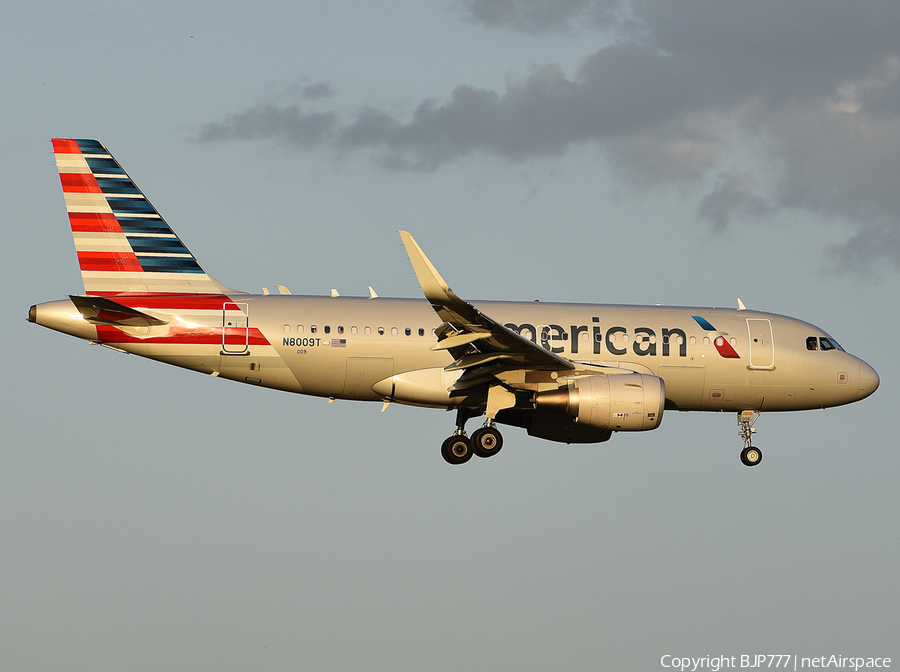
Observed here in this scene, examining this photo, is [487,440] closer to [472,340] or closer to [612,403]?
[612,403]

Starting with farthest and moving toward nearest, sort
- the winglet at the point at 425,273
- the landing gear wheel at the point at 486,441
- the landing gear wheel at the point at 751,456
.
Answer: the landing gear wheel at the point at 751,456
the landing gear wheel at the point at 486,441
the winglet at the point at 425,273

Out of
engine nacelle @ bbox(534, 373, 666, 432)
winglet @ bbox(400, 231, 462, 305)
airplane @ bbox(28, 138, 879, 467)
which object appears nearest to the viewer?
winglet @ bbox(400, 231, 462, 305)

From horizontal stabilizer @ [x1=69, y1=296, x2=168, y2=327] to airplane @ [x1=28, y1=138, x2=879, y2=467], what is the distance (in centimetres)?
4

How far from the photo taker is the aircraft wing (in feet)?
87.7

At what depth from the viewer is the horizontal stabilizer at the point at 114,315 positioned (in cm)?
A: 2998

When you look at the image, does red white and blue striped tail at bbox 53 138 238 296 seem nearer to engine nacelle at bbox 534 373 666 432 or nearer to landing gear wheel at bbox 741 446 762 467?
engine nacelle at bbox 534 373 666 432

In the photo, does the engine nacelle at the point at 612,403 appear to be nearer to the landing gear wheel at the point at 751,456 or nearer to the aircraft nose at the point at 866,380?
the landing gear wheel at the point at 751,456

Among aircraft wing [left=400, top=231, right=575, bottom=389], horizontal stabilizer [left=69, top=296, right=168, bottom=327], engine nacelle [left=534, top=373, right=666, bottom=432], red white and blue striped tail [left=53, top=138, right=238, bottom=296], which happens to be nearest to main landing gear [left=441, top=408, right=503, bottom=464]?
aircraft wing [left=400, top=231, right=575, bottom=389]

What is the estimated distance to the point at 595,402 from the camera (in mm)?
28953

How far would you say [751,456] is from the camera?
3359 centimetres

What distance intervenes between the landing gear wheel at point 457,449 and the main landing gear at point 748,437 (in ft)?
25.5

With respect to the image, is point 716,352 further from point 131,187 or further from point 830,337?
point 131,187

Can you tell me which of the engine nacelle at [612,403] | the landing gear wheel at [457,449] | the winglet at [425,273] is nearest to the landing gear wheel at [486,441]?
the landing gear wheel at [457,449]

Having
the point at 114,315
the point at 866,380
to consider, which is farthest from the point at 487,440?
the point at 866,380
